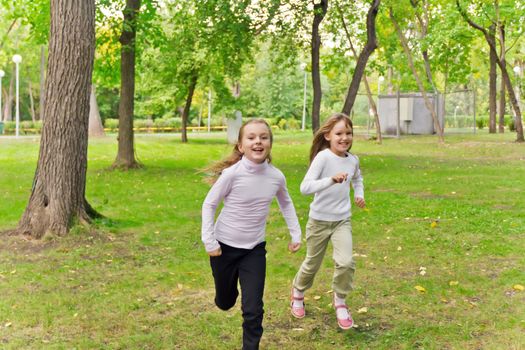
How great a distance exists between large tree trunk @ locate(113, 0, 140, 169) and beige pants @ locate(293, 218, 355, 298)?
12801 millimetres

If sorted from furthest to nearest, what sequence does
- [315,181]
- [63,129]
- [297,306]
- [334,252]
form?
[63,129] → [297,306] → [334,252] → [315,181]

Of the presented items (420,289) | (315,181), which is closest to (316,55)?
(420,289)

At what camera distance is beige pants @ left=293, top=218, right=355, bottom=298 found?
5.54 meters

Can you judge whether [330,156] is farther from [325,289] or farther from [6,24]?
[6,24]

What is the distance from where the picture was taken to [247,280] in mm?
4742

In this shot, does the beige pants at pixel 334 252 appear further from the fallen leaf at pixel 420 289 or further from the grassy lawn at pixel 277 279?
the fallen leaf at pixel 420 289

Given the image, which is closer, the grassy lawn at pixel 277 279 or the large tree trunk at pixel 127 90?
the grassy lawn at pixel 277 279

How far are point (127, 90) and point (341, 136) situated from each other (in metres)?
13.6

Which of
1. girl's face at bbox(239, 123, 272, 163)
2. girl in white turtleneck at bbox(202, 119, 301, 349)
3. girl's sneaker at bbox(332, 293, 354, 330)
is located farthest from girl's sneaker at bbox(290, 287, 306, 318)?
girl's face at bbox(239, 123, 272, 163)

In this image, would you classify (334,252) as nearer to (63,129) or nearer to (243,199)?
(243,199)

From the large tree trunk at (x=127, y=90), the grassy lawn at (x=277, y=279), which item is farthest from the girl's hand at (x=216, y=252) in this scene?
the large tree trunk at (x=127, y=90)

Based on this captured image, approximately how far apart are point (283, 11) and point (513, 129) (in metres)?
26.7

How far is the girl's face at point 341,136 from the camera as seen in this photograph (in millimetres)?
5574

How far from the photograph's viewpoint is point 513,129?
41438 mm
